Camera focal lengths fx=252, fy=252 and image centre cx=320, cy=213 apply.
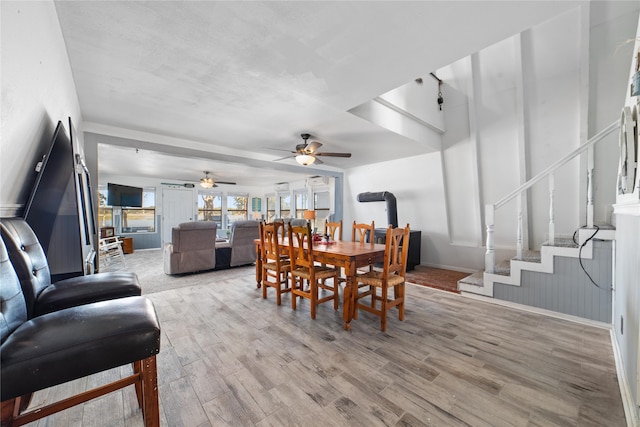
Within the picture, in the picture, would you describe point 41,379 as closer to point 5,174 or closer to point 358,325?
point 5,174

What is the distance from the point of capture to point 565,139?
11.5 feet

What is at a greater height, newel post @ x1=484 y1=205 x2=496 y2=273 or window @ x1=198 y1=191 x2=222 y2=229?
window @ x1=198 y1=191 x2=222 y2=229

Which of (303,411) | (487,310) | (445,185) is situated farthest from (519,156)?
(303,411)

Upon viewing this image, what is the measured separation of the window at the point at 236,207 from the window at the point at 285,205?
5.76 ft

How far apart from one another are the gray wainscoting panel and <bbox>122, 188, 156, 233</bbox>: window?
380 inches

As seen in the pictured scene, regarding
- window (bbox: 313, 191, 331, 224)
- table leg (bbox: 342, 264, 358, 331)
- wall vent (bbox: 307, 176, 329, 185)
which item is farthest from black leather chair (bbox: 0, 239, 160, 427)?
window (bbox: 313, 191, 331, 224)

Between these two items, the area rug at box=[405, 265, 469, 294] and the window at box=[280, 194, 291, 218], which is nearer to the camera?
the area rug at box=[405, 265, 469, 294]

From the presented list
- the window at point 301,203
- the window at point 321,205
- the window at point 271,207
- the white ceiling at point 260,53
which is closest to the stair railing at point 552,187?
the white ceiling at point 260,53

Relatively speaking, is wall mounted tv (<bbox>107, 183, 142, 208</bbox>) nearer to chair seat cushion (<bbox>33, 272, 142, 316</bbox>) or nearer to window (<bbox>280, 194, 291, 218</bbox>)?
window (<bbox>280, 194, 291, 218</bbox>)

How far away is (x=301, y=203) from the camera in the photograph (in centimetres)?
916

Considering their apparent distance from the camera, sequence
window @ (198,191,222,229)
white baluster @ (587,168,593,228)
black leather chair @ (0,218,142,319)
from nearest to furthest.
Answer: black leather chair @ (0,218,142,319)
white baluster @ (587,168,593,228)
window @ (198,191,222,229)

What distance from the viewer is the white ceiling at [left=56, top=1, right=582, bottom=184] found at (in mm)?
1592

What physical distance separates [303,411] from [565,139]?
4619 mm

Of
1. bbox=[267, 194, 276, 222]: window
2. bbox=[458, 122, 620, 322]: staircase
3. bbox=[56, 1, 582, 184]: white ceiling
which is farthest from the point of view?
bbox=[267, 194, 276, 222]: window
